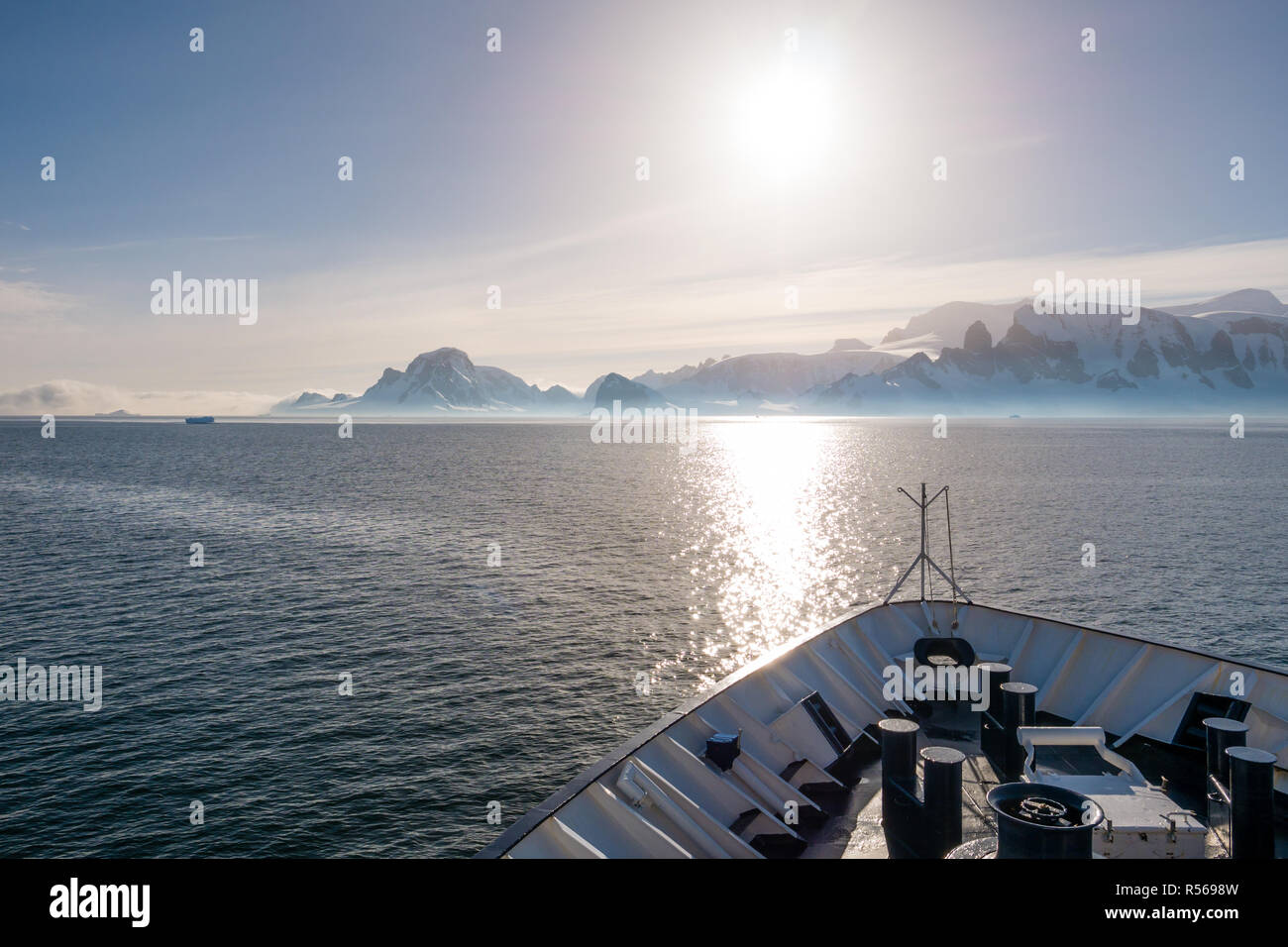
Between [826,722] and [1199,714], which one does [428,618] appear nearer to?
[826,722]

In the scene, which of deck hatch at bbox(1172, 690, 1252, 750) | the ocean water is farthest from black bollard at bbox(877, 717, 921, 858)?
the ocean water

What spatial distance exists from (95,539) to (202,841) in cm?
6825

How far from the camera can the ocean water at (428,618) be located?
30.0m

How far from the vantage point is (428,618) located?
53062 mm

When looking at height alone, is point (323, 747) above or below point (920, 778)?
below

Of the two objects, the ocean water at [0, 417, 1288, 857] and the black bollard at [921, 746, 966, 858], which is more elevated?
the black bollard at [921, 746, 966, 858]

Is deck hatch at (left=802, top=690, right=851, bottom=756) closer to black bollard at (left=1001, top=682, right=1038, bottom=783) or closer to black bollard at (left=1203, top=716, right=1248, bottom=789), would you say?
black bollard at (left=1001, top=682, right=1038, bottom=783)

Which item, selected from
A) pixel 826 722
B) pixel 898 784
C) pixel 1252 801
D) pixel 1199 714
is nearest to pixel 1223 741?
pixel 1252 801

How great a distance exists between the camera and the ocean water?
30.0 metres

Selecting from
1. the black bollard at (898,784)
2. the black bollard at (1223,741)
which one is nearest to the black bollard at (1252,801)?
the black bollard at (1223,741)
